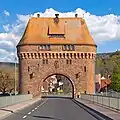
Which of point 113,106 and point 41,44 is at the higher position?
point 41,44

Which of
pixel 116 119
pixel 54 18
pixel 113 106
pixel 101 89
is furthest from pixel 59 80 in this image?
pixel 116 119

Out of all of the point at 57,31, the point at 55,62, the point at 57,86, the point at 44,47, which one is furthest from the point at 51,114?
the point at 57,86

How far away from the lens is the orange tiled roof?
84863mm

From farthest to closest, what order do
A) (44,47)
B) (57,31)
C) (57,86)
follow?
(57,86) → (57,31) → (44,47)

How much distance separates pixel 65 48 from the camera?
275ft

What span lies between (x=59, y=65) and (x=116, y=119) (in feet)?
205

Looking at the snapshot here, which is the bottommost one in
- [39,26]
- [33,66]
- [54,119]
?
[54,119]

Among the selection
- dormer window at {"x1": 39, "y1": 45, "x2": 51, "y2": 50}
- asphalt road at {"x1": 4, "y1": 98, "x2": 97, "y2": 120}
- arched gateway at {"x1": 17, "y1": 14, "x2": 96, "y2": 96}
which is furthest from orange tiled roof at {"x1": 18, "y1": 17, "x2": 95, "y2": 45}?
asphalt road at {"x1": 4, "y1": 98, "x2": 97, "y2": 120}

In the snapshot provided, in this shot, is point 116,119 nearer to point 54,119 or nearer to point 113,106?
point 54,119

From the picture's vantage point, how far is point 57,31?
8769cm

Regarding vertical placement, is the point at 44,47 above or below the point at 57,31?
below

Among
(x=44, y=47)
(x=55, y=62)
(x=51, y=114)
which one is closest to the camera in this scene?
(x=51, y=114)

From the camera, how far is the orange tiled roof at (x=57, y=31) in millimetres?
84863

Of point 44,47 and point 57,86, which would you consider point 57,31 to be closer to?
point 44,47
